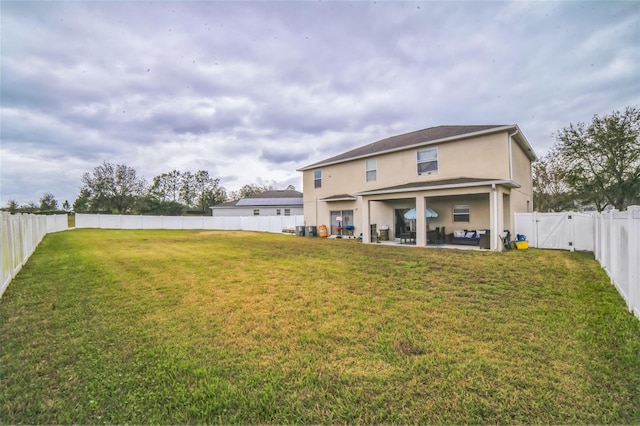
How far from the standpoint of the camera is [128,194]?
45594 mm

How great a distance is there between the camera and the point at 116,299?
5.30 meters

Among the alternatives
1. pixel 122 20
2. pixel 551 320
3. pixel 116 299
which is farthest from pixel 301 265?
pixel 122 20

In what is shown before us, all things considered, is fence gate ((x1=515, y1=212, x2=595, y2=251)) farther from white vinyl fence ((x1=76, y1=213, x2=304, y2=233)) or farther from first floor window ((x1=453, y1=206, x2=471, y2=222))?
white vinyl fence ((x1=76, y1=213, x2=304, y2=233))

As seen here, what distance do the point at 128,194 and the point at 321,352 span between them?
175 feet

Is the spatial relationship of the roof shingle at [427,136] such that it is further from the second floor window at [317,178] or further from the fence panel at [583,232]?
the fence panel at [583,232]

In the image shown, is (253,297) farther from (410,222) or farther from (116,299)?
(410,222)

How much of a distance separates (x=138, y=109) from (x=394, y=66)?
13879mm

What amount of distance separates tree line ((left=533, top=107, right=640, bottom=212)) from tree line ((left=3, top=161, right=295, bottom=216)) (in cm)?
5416

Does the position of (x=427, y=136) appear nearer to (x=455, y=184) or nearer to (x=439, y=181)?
(x=439, y=181)

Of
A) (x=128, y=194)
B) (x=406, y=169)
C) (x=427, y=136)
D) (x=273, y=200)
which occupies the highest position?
(x=427, y=136)

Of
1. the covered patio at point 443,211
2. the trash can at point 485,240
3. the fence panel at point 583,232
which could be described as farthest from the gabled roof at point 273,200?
the fence panel at point 583,232

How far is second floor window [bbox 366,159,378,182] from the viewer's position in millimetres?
16891

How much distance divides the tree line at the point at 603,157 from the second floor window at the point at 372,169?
16116 millimetres

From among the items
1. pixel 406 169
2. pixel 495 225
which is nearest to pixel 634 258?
pixel 495 225
